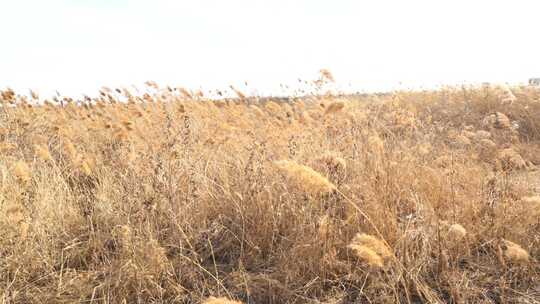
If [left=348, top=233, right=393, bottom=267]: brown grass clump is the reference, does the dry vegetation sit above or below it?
below

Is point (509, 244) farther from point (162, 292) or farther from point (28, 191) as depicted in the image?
point (28, 191)

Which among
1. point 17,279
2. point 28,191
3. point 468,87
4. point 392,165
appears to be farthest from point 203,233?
point 468,87

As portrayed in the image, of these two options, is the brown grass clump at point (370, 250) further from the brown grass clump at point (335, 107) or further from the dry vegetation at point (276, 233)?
the brown grass clump at point (335, 107)

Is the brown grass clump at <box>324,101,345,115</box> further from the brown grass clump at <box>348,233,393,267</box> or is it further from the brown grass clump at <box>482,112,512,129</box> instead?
the brown grass clump at <box>482,112,512,129</box>

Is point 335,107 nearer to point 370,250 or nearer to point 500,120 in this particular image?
point 370,250

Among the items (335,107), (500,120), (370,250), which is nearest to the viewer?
(370,250)

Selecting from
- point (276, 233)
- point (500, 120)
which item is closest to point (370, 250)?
point (276, 233)

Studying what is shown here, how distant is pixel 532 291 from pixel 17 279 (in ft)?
8.87

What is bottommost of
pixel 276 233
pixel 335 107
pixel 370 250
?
pixel 276 233

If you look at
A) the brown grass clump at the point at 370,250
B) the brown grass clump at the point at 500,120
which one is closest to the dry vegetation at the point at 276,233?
the brown grass clump at the point at 370,250

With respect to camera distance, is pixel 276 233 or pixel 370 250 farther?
pixel 276 233

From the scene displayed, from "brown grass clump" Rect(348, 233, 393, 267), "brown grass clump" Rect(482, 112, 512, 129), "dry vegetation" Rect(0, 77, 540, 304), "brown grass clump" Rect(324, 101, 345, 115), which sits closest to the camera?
"brown grass clump" Rect(348, 233, 393, 267)

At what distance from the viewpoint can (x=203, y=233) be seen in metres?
2.70

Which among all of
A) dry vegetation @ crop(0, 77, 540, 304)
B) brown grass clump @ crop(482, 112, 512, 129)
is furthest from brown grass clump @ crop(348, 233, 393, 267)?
brown grass clump @ crop(482, 112, 512, 129)
